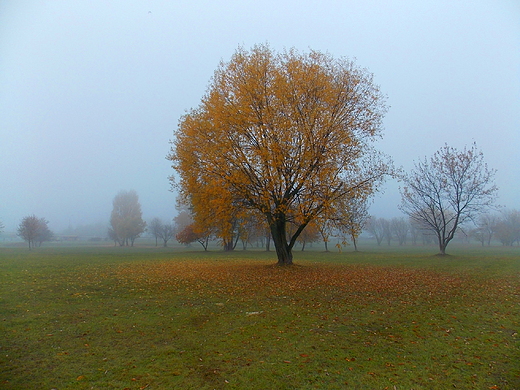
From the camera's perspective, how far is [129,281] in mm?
16703

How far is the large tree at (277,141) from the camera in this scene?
19906mm

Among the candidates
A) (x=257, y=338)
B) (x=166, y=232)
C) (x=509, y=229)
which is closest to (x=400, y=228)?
(x=509, y=229)

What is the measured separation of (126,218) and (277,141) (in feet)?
259

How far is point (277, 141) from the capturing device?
20.1 m

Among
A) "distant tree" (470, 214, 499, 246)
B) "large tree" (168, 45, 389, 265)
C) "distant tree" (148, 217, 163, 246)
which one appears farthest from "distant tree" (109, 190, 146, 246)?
"distant tree" (470, 214, 499, 246)

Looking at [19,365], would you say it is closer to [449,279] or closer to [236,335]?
[236,335]

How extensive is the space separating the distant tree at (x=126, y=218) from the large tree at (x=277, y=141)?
7299 centimetres

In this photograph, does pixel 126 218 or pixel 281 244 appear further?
pixel 126 218

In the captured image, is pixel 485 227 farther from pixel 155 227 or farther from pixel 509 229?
pixel 155 227

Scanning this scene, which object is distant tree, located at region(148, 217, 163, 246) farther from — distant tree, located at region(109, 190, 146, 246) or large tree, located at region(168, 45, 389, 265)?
large tree, located at region(168, 45, 389, 265)

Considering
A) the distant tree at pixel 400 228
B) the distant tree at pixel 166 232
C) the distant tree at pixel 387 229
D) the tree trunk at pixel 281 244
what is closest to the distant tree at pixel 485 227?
the distant tree at pixel 400 228

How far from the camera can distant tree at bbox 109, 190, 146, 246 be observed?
8850 cm

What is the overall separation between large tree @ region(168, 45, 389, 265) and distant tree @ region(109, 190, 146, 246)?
Answer: 7299cm

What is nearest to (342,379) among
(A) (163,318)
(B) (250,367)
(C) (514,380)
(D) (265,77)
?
(B) (250,367)
